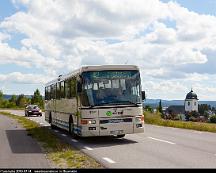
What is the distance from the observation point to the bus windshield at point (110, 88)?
17.5 metres

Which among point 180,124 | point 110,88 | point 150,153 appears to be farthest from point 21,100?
point 150,153

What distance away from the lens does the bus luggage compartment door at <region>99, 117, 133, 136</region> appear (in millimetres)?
17375

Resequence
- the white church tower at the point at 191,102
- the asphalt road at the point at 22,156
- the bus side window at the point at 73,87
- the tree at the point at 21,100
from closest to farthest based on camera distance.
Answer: the asphalt road at the point at 22,156
the bus side window at the point at 73,87
the tree at the point at 21,100
the white church tower at the point at 191,102

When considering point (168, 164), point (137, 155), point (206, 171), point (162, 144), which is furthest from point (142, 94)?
point (206, 171)

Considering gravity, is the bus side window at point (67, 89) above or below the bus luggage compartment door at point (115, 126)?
above

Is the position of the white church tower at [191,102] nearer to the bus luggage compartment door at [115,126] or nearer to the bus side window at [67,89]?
the bus side window at [67,89]

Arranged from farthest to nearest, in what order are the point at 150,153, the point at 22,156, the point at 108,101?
1. the point at 108,101
2. the point at 150,153
3. the point at 22,156

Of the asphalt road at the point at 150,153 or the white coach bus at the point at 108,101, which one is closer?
the asphalt road at the point at 150,153

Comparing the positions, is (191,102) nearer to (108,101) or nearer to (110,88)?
(110,88)

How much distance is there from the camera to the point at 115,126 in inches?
688

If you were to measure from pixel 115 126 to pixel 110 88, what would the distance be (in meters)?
1.44

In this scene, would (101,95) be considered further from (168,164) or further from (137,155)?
(168,164)

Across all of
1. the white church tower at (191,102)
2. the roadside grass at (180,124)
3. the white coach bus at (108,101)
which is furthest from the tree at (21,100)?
the white coach bus at (108,101)

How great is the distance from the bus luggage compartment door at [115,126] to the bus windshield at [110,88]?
0.64 metres
